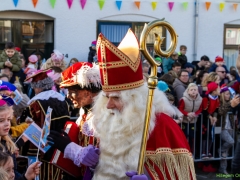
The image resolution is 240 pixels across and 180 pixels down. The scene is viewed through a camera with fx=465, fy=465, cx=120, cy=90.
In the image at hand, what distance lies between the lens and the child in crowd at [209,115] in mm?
7766

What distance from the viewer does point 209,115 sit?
7781 mm

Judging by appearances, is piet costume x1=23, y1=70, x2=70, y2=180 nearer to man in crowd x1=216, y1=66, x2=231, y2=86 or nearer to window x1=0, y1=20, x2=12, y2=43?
man in crowd x1=216, y1=66, x2=231, y2=86

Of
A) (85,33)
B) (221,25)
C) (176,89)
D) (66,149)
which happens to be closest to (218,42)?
(221,25)

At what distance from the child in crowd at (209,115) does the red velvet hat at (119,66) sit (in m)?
4.68

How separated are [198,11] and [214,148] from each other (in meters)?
6.56

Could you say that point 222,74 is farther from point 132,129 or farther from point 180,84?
point 132,129

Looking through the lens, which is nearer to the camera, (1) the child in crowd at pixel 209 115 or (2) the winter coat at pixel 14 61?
(1) the child in crowd at pixel 209 115

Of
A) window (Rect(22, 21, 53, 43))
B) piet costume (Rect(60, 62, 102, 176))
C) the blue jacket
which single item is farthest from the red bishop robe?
window (Rect(22, 21, 53, 43))

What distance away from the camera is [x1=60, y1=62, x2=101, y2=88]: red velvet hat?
13.1ft

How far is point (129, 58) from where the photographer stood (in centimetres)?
321

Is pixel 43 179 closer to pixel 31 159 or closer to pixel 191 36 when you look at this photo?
pixel 31 159

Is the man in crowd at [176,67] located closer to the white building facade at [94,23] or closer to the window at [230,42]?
the white building facade at [94,23]

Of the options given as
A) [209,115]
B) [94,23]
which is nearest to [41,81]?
[209,115]

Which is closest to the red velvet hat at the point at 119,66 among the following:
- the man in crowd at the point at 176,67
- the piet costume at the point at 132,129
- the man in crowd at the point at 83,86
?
the piet costume at the point at 132,129
